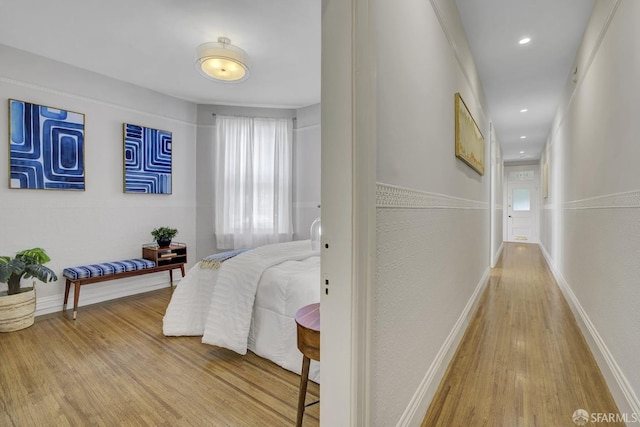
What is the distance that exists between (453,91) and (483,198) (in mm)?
2059

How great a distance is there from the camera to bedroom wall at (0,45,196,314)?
3072 mm

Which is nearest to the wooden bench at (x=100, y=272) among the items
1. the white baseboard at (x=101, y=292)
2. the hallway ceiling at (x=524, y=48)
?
the white baseboard at (x=101, y=292)

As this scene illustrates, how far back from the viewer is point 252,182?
4879mm

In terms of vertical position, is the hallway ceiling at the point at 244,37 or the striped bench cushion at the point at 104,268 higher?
the hallway ceiling at the point at 244,37

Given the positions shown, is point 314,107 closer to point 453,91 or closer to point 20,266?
point 453,91

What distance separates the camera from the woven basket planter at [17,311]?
2705 millimetres

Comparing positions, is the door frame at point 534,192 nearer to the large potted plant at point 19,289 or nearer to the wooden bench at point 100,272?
the wooden bench at point 100,272

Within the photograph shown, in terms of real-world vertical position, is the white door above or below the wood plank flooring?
above

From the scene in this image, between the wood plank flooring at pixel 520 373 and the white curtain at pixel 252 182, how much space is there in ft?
10.2

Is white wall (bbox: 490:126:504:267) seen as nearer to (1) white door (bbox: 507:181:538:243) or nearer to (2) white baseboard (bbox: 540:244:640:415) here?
(2) white baseboard (bbox: 540:244:640:415)

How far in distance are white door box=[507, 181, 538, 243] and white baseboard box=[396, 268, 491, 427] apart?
848 centimetres

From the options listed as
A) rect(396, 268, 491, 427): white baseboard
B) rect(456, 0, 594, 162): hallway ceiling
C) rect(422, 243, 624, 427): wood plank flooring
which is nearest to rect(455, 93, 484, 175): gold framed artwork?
rect(456, 0, 594, 162): hallway ceiling

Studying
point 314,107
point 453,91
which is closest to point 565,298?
point 453,91

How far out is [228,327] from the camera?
7.31ft
